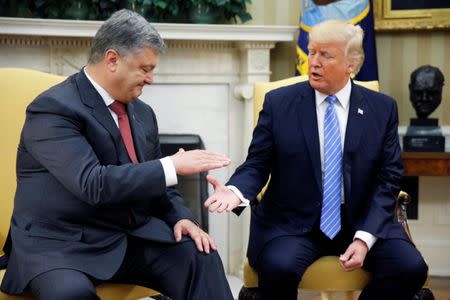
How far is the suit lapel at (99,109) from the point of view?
2.47 m

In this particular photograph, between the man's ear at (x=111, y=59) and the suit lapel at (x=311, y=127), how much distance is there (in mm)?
806

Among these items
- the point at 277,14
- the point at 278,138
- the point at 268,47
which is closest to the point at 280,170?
the point at 278,138

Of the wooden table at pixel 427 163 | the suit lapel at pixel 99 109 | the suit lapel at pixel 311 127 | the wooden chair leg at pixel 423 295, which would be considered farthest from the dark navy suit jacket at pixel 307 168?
the wooden table at pixel 427 163

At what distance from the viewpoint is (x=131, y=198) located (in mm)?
2342

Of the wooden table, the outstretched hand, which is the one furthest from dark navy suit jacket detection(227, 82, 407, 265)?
the wooden table

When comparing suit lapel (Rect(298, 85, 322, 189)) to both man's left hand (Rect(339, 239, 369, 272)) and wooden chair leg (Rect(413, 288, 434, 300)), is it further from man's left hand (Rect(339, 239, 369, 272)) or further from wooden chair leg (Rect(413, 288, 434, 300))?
wooden chair leg (Rect(413, 288, 434, 300))

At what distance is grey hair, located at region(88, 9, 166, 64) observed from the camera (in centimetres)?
243

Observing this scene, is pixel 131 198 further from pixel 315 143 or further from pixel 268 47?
pixel 268 47

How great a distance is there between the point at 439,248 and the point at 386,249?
2.21m

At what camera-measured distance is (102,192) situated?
230 cm

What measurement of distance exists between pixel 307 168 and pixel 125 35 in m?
0.88

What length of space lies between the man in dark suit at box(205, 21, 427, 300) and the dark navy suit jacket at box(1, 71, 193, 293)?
45 cm

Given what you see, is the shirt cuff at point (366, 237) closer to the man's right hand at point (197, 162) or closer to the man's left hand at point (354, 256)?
the man's left hand at point (354, 256)

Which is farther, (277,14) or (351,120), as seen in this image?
(277,14)
